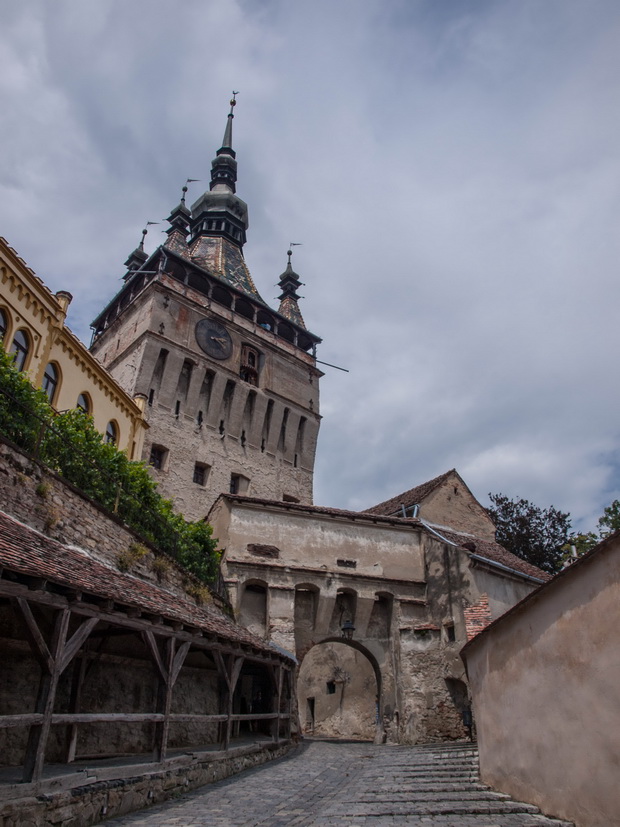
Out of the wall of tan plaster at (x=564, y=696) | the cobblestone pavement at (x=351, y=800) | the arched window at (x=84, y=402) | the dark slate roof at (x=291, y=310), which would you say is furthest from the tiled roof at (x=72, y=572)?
the dark slate roof at (x=291, y=310)

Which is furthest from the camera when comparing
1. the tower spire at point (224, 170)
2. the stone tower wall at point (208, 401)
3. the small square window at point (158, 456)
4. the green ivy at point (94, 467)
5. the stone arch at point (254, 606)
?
the tower spire at point (224, 170)

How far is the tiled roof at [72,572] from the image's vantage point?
6.61m

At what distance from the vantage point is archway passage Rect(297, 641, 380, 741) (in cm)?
2636

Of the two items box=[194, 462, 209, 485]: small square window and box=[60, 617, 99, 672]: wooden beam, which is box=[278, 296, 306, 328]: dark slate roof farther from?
box=[60, 617, 99, 672]: wooden beam

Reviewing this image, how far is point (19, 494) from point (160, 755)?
4734 millimetres

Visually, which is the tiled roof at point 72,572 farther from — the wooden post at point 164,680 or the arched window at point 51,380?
the arched window at point 51,380

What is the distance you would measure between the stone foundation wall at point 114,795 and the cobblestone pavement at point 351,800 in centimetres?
19

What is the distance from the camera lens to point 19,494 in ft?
33.4

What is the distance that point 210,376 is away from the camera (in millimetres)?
31750

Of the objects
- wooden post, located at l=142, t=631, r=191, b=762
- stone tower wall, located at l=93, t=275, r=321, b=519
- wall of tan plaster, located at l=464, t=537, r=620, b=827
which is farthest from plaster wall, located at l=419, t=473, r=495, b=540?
wall of tan plaster, located at l=464, t=537, r=620, b=827

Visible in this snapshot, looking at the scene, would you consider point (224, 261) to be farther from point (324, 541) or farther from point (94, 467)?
point (94, 467)

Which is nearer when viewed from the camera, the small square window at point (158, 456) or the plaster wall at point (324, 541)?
the plaster wall at point (324, 541)

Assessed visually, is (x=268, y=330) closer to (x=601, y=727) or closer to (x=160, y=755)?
(x=160, y=755)

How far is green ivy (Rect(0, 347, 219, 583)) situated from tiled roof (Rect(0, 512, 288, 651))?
3058 mm
